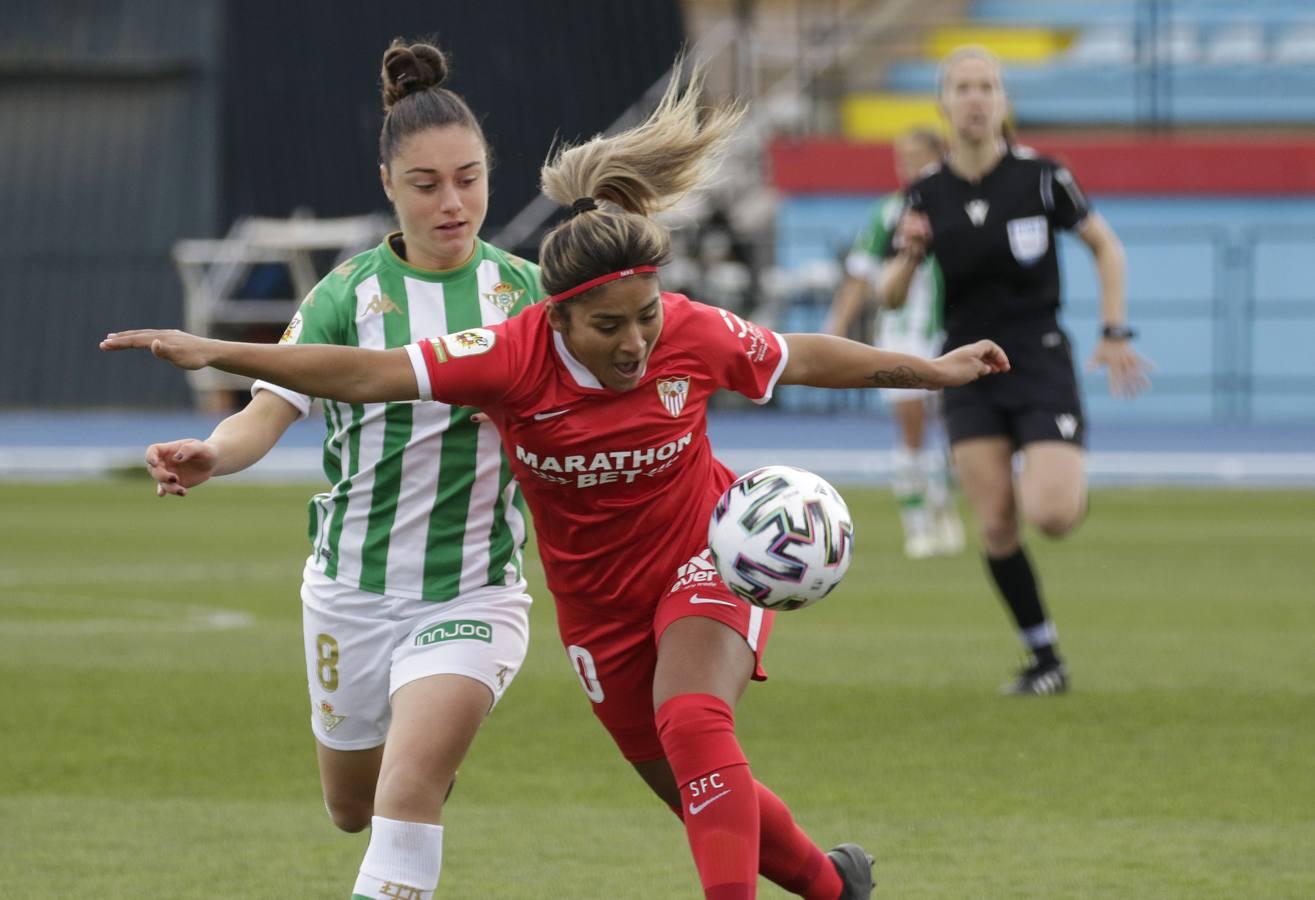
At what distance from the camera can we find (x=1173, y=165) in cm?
2523

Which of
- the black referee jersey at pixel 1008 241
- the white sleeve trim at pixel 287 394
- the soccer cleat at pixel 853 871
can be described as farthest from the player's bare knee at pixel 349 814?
the black referee jersey at pixel 1008 241

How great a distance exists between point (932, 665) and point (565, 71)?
21942mm

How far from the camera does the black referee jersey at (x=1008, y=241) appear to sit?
8406mm

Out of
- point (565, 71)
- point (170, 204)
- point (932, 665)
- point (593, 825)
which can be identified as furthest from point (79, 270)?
point (593, 825)

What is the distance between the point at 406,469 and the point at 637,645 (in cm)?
67

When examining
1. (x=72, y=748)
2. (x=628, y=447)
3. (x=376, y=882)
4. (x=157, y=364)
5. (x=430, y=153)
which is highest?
(x=430, y=153)

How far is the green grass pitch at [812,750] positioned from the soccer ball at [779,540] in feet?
3.93

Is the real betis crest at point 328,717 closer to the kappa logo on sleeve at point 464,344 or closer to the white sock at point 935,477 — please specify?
the kappa logo on sleeve at point 464,344

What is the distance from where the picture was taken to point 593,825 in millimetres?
6129

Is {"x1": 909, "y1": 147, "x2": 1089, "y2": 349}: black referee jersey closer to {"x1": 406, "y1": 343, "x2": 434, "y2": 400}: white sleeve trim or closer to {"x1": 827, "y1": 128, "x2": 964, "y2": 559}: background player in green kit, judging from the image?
{"x1": 827, "y1": 128, "x2": 964, "y2": 559}: background player in green kit

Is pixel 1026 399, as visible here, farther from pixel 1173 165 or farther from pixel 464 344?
pixel 1173 165

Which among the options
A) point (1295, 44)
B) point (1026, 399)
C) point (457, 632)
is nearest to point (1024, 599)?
point (1026, 399)

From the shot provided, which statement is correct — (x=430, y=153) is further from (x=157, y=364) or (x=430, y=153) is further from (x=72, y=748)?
(x=157, y=364)

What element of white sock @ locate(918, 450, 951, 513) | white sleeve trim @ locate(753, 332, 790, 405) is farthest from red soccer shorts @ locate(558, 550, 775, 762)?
white sock @ locate(918, 450, 951, 513)
